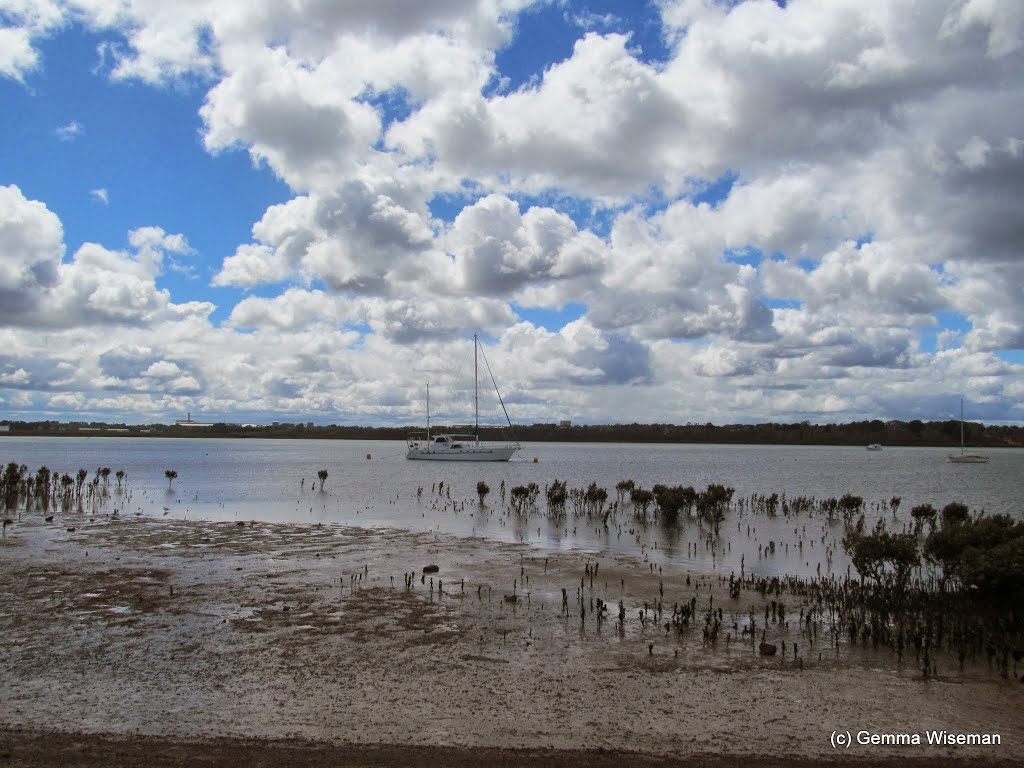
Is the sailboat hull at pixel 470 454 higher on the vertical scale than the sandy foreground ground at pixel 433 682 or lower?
lower

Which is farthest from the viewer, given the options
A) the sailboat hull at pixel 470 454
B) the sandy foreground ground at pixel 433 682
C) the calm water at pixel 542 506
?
the sailboat hull at pixel 470 454

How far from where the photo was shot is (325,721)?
31.2ft

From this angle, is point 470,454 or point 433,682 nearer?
point 433,682

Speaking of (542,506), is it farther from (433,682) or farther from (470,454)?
(470,454)

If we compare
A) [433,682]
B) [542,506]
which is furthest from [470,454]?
[433,682]

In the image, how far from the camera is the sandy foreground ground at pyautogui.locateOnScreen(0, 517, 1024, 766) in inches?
345

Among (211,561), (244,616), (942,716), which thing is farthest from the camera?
(211,561)

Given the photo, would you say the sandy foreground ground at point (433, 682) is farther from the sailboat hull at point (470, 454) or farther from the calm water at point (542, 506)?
the sailboat hull at point (470, 454)

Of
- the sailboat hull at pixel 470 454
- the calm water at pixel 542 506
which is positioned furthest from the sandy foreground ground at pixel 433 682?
the sailboat hull at pixel 470 454

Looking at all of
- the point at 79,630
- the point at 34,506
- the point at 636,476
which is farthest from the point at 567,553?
the point at 636,476

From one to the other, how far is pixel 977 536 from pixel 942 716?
7.14 metres

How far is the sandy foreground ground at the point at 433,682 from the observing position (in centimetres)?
876

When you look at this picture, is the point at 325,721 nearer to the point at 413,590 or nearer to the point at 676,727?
the point at 676,727

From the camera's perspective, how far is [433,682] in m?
11.2
